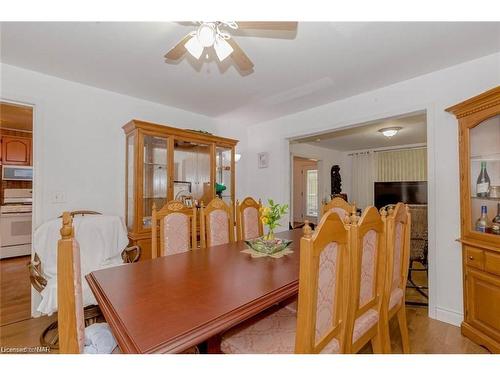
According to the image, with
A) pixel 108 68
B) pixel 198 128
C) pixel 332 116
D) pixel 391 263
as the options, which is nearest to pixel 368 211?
pixel 391 263

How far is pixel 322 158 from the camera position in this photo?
643cm

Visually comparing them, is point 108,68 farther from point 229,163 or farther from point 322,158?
point 322,158

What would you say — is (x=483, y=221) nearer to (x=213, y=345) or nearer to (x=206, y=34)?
(x=213, y=345)

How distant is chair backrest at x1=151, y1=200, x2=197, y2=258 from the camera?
2.05 metres

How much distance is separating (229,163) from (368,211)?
8.56 ft

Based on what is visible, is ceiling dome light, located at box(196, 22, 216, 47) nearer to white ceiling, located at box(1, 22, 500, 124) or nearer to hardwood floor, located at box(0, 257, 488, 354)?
white ceiling, located at box(1, 22, 500, 124)

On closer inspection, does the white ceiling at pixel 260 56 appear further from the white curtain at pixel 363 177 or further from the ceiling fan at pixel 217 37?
the white curtain at pixel 363 177

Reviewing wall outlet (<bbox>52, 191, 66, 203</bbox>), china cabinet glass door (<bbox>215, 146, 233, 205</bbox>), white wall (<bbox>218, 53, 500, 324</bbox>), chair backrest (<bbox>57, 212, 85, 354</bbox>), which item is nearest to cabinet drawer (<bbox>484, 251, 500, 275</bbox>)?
Result: white wall (<bbox>218, 53, 500, 324</bbox>)

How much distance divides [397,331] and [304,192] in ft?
20.2

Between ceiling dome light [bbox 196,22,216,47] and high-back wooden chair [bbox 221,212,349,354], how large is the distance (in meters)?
1.16

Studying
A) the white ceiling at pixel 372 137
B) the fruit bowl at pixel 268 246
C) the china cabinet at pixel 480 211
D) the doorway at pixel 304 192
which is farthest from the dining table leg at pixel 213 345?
the doorway at pixel 304 192

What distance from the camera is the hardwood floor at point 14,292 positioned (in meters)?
2.42

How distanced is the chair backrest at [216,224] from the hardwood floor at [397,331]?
4.67 ft
